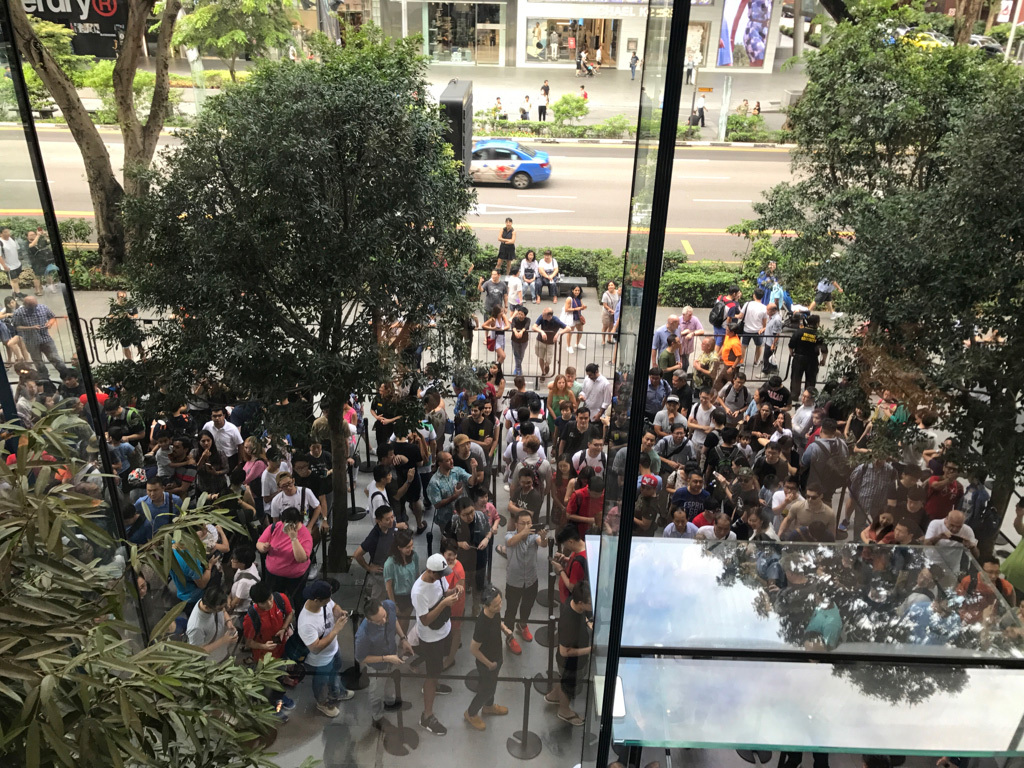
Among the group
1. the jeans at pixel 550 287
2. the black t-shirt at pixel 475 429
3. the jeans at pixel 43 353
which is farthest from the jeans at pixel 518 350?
the jeans at pixel 43 353

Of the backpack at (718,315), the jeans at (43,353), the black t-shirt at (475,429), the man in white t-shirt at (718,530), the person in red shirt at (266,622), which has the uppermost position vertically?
the jeans at (43,353)

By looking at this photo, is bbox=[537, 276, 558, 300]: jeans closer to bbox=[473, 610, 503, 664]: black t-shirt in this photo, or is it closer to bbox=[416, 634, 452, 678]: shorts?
bbox=[473, 610, 503, 664]: black t-shirt

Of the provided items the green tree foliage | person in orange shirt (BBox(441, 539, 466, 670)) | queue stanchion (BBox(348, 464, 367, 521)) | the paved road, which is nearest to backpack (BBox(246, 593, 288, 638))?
person in orange shirt (BBox(441, 539, 466, 670))

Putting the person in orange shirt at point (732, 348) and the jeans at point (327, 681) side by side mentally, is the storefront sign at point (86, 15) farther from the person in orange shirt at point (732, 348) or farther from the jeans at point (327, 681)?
the jeans at point (327, 681)

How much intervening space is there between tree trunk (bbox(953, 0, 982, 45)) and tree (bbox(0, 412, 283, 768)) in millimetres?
7977

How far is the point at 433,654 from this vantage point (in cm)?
541

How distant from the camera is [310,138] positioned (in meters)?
5.30

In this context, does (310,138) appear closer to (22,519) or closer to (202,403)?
(202,403)

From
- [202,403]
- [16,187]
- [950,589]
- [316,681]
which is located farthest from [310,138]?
[950,589]

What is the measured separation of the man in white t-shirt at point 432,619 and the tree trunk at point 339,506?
1391 millimetres

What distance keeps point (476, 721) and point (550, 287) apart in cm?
664

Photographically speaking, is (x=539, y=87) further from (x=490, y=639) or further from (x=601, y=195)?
(x=490, y=639)

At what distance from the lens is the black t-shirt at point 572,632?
5527 mm

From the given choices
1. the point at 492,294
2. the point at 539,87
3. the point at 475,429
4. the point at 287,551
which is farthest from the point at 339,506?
the point at 539,87
